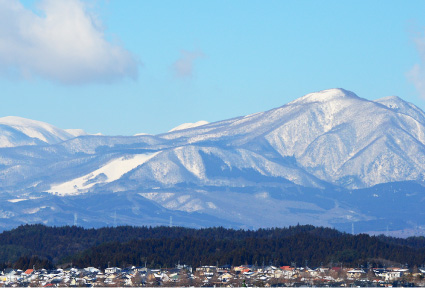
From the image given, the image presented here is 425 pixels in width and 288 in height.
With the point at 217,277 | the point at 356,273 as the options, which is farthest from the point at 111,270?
the point at 356,273

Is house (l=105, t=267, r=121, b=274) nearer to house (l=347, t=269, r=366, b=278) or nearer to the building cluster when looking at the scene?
the building cluster

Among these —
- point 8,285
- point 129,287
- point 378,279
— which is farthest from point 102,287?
point 378,279

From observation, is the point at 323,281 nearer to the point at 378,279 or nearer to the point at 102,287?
the point at 378,279

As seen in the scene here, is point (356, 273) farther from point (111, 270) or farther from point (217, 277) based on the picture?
point (111, 270)

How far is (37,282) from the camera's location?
582 feet

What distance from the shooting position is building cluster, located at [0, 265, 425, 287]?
172m

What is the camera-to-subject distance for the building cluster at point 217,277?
563 ft

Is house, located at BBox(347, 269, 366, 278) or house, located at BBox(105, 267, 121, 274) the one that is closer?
house, located at BBox(347, 269, 366, 278)

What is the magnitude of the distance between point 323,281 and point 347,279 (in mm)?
5036

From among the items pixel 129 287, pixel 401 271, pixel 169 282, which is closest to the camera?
pixel 129 287

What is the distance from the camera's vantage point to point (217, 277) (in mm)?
183375

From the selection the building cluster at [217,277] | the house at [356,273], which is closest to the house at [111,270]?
the building cluster at [217,277]

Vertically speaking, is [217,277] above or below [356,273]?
below

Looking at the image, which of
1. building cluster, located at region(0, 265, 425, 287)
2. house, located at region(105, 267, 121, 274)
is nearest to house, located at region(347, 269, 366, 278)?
building cluster, located at region(0, 265, 425, 287)
